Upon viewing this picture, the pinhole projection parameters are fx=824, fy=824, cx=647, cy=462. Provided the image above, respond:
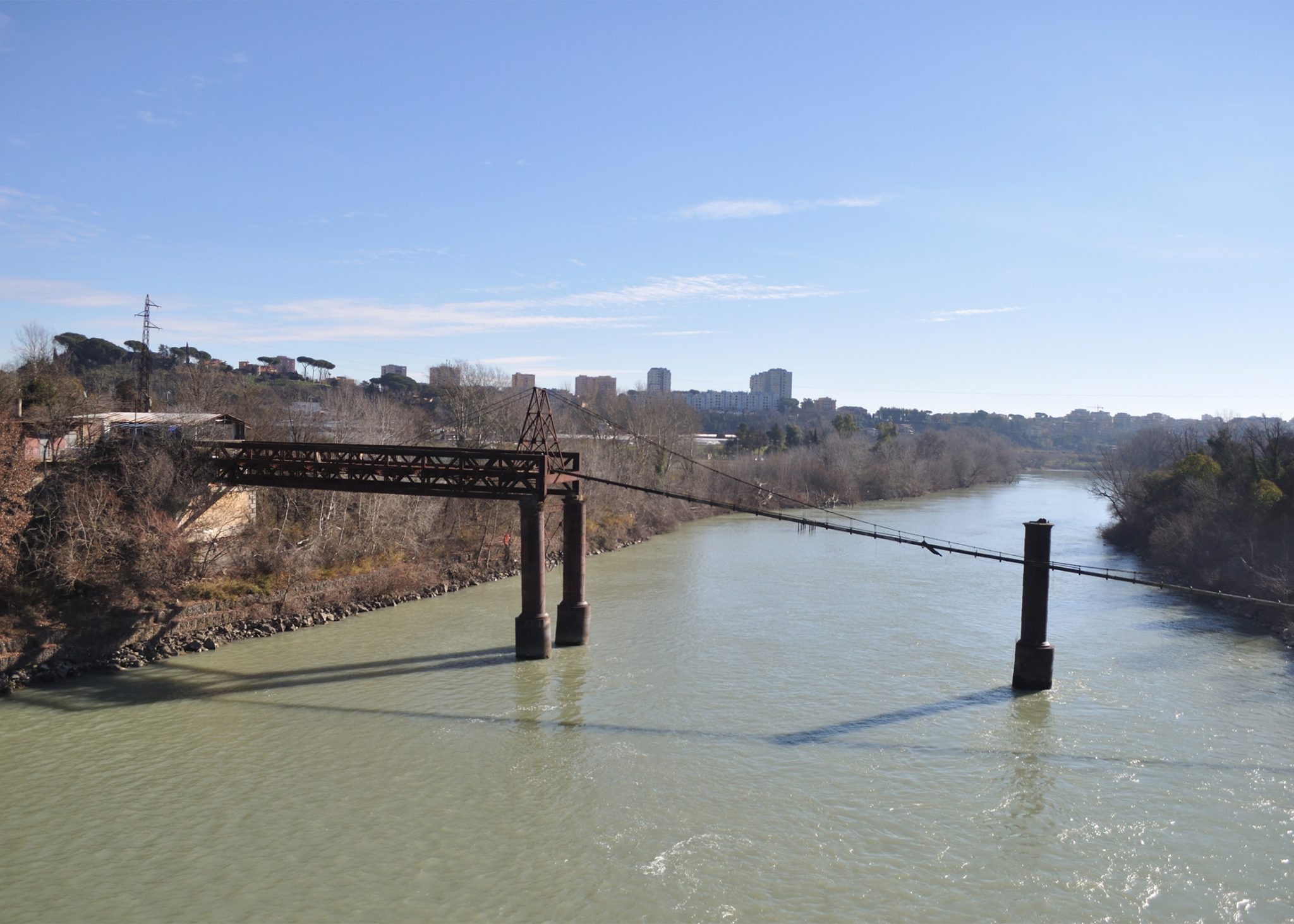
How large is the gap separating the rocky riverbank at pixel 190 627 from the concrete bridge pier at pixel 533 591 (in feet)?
25.9

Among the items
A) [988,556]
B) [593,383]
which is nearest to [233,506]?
[988,556]

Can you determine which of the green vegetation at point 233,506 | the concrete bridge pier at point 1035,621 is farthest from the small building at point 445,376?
the concrete bridge pier at point 1035,621

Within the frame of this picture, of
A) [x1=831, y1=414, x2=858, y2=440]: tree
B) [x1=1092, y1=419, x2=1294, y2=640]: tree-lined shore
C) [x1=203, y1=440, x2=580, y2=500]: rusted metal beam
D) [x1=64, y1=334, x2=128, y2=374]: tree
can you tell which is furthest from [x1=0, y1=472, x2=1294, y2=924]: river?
[x1=831, y1=414, x2=858, y2=440]: tree

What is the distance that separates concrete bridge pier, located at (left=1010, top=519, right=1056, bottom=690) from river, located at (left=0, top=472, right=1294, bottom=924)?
672 mm

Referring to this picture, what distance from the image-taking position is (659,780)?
14.0m

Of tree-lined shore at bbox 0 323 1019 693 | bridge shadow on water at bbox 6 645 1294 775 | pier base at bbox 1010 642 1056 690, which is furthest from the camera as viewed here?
tree-lined shore at bbox 0 323 1019 693

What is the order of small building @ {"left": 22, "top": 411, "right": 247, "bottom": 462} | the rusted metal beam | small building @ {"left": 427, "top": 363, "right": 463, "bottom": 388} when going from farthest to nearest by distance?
1. small building @ {"left": 427, "top": 363, "right": 463, "bottom": 388}
2. small building @ {"left": 22, "top": 411, "right": 247, "bottom": 462}
3. the rusted metal beam

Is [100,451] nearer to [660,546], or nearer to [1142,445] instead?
[660,546]

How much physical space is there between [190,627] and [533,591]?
9.38 metres

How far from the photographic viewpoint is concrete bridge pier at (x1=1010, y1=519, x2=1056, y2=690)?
18391 millimetres

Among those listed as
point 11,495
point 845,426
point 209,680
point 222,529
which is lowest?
point 209,680

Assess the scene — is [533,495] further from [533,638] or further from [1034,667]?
[1034,667]

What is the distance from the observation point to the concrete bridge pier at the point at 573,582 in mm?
21125

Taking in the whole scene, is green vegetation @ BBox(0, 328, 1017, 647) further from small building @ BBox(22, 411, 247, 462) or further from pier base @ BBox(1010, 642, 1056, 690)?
pier base @ BBox(1010, 642, 1056, 690)
